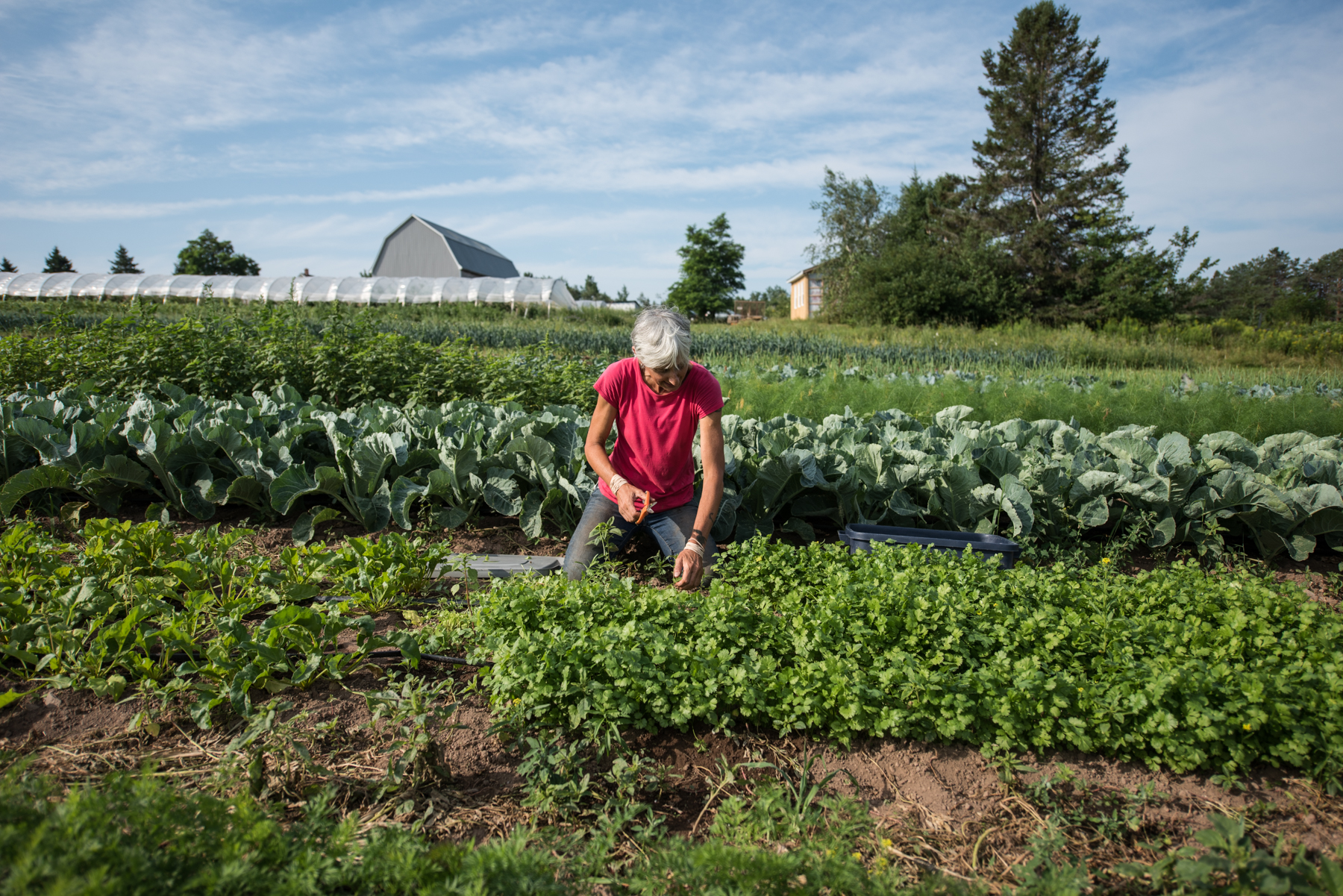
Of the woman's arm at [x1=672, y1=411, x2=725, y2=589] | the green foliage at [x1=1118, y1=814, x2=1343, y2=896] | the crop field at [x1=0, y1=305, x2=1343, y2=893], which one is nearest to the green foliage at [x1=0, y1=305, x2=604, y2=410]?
the crop field at [x1=0, y1=305, x2=1343, y2=893]

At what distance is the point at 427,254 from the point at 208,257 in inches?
852

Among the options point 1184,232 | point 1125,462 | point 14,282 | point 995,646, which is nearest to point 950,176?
point 1184,232

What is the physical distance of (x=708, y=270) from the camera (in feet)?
142

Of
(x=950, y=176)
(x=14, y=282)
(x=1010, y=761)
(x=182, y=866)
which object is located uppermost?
(x=950, y=176)

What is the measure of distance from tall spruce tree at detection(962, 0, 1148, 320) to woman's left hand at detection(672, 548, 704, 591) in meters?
26.6

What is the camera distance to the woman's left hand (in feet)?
8.61

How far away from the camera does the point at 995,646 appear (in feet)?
7.14

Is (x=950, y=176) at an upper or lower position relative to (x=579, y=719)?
upper

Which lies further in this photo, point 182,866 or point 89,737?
point 89,737

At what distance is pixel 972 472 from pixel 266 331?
6442 mm

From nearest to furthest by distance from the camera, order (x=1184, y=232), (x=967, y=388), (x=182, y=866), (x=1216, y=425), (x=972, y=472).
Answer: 1. (x=182, y=866)
2. (x=972, y=472)
3. (x=1216, y=425)
4. (x=967, y=388)
5. (x=1184, y=232)

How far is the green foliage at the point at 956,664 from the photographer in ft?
6.11

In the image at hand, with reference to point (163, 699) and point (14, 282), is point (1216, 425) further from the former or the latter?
point (14, 282)

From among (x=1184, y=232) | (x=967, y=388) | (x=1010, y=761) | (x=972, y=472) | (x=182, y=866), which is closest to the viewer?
(x=182, y=866)
